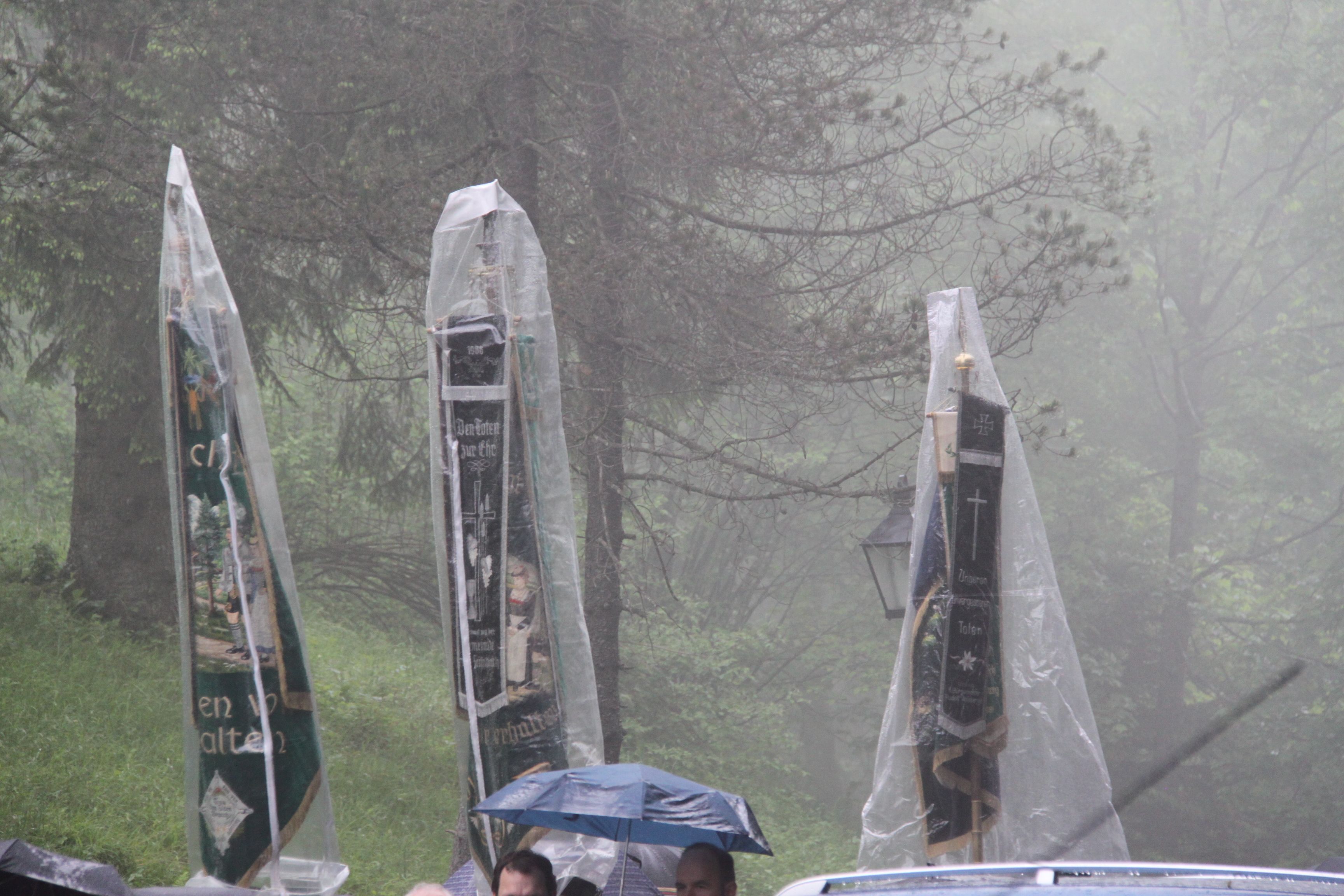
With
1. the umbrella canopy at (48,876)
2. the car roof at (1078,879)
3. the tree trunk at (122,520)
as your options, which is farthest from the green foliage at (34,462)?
the car roof at (1078,879)

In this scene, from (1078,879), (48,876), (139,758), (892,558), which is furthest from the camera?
(139,758)

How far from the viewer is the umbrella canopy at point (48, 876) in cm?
359

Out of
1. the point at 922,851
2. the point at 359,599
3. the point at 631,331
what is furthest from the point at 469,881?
the point at 359,599

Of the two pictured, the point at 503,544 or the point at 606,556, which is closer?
the point at 503,544

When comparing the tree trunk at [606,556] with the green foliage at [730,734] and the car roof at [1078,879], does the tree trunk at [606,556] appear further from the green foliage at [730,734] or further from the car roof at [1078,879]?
the green foliage at [730,734]

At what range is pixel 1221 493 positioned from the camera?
95.3 feet

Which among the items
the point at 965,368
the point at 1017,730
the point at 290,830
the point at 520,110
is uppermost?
the point at 520,110

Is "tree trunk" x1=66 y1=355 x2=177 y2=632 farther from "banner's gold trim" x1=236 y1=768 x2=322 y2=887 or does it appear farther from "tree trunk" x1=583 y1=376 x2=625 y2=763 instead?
"banner's gold trim" x1=236 y1=768 x2=322 y2=887

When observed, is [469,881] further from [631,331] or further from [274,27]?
[274,27]

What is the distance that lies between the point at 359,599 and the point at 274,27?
5.63m

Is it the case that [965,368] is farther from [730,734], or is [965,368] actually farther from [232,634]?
[730,734]

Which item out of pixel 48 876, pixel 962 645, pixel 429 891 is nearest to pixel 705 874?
pixel 429 891

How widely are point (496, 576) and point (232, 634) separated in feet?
3.37

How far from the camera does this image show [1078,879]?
95.8 inches
